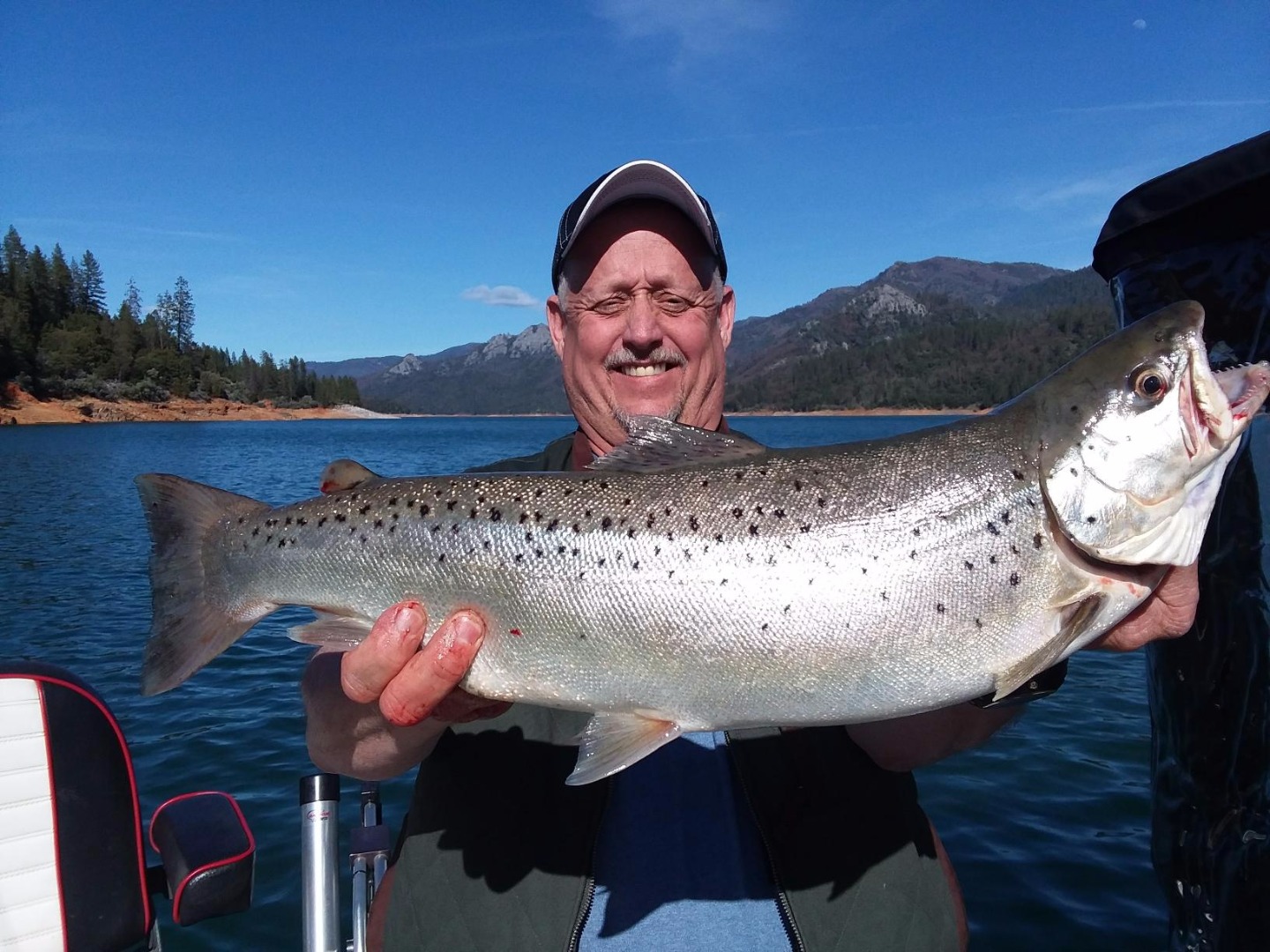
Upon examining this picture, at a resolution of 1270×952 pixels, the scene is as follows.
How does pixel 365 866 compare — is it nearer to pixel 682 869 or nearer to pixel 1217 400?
pixel 682 869

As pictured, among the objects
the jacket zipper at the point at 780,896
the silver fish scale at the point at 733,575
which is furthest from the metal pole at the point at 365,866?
the jacket zipper at the point at 780,896

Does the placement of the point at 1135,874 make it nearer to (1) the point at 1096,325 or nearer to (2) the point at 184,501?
(2) the point at 184,501

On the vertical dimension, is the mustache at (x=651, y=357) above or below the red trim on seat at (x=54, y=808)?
above

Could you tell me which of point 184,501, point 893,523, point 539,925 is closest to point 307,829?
point 539,925

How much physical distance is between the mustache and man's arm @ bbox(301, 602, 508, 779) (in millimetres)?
1742

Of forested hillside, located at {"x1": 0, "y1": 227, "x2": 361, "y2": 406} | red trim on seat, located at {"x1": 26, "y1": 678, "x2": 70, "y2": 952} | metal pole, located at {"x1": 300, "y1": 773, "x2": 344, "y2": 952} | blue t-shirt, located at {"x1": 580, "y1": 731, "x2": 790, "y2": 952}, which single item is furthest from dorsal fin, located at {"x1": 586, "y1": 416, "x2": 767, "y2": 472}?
forested hillside, located at {"x1": 0, "y1": 227, "x2": 361, "y2": 406}

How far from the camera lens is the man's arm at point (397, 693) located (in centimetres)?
278

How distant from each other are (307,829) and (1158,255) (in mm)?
4285

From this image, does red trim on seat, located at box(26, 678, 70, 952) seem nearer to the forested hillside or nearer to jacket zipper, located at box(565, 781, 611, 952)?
jacket zipper, located at box(565, 781, 611, 952)

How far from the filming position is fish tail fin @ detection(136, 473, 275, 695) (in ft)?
10.7

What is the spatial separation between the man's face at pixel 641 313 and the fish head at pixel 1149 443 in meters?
1.89

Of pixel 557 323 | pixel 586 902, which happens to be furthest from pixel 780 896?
pixel 557 323

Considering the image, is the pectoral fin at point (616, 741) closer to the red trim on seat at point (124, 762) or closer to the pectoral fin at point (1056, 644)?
the pectoral fin at point (1056, 644)

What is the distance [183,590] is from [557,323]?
8.06ft
